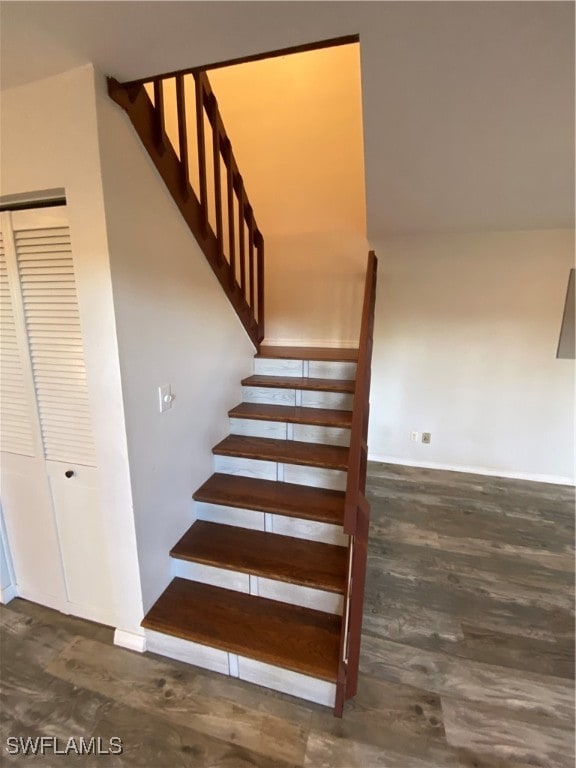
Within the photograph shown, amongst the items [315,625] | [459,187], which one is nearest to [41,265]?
[315,625]

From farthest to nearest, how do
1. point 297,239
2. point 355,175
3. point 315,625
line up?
1. point 297,239
2. point 355,175
3. point 315,625

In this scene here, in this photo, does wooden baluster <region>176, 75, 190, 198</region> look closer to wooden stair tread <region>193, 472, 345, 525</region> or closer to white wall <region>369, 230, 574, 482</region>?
wooden stair tread <region>193, 472, 345, 525</region>

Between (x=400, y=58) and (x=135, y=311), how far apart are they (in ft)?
4.48

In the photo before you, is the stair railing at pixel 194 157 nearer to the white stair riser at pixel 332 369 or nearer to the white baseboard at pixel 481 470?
the white stair riser at pixel 332 369

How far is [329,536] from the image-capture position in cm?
175

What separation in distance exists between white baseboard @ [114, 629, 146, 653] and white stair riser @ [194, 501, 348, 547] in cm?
58

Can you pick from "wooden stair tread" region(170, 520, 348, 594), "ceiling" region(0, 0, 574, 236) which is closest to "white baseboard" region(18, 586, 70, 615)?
"wooden stair tread" region(170, 520, 348, 594)

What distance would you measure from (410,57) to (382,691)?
249cm

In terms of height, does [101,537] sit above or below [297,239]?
below

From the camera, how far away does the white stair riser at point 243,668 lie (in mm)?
1339

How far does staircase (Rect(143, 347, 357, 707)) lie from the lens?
1.41 metres

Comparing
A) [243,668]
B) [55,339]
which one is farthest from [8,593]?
[55,339]

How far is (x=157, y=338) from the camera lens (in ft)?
4.82

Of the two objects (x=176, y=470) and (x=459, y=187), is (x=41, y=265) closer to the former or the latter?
(x=176, y=470)
